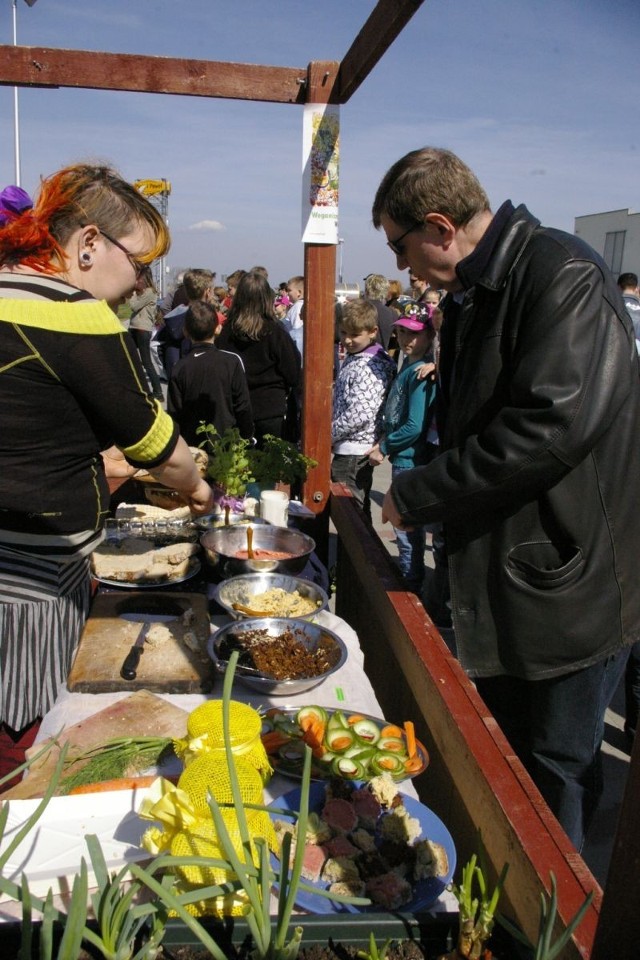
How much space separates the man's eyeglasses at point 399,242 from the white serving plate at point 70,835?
1.44 m

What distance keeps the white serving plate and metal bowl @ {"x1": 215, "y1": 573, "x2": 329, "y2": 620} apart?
2.87ft

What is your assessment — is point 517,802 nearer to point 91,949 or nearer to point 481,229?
point 91,949

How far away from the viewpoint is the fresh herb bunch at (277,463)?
10.2 ft

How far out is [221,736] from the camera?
1.29 metres

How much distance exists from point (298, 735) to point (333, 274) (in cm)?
234

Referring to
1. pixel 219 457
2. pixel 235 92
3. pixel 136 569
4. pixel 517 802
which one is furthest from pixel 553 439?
pixel 235 92

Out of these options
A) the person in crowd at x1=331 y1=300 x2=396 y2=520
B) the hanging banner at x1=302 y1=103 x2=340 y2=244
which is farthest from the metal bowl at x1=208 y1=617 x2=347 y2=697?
the person in crowd at x1=331 y1=300 x2=396 y2=520

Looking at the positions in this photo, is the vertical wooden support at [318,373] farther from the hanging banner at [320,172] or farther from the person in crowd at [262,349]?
the person in crowd at [262,349]

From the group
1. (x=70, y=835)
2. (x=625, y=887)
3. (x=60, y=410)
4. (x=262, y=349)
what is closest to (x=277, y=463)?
(x=60, y=410)

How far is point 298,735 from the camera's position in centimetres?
156

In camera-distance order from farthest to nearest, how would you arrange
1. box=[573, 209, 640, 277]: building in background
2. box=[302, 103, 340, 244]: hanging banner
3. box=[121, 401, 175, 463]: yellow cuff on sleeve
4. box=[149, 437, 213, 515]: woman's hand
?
box=[573, 209, 640, 277]: building in background
box=[302, 103, 340, 244]: hanging banner
box=[149, 437, 213, 515]: woman's hand
box=[121, 401, 175, 463]: yellow cuff on sleeve

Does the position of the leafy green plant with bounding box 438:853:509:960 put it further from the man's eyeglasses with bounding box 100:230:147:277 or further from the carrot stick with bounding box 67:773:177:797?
the man's eyeglasses with bounding box 100:230:147:277

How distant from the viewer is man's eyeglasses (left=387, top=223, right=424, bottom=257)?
1924 millimetres

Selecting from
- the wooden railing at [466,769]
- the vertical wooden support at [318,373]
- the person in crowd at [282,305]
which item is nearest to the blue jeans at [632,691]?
the wooden railing at [466,769]
